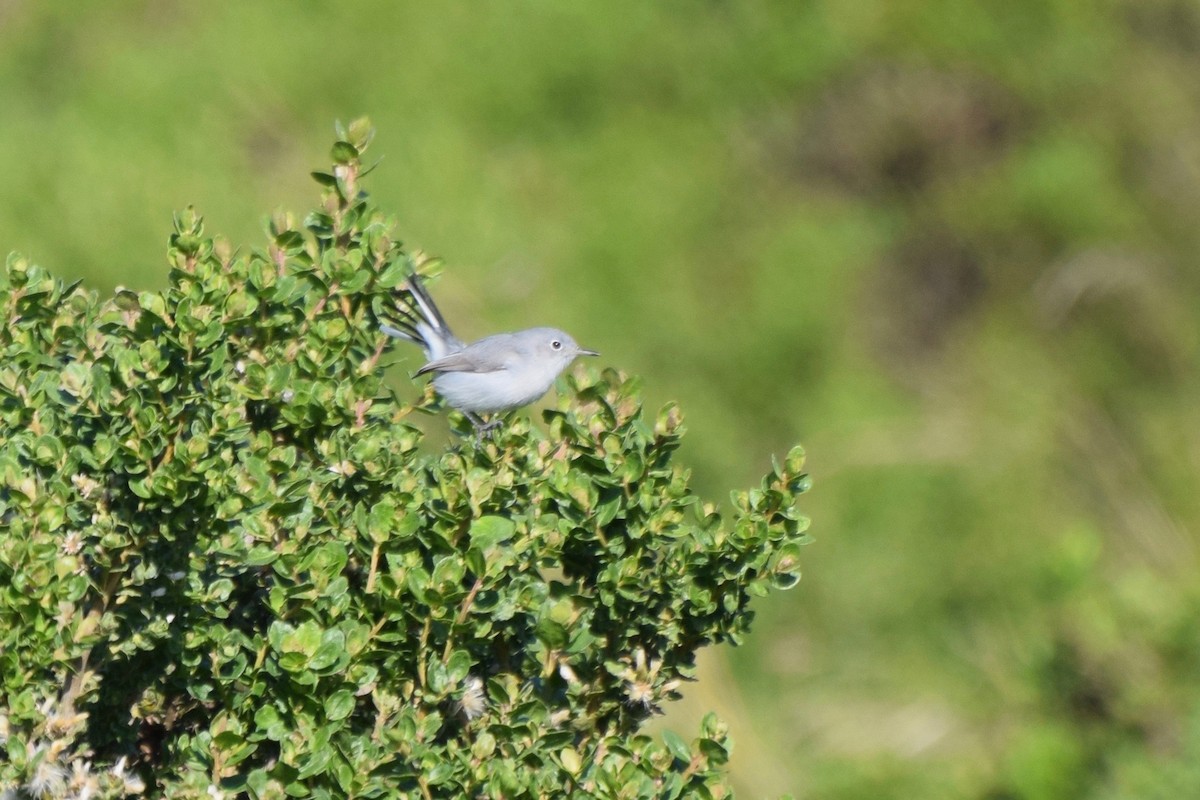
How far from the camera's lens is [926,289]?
13508 millimetres

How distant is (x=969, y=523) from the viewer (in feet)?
36.6

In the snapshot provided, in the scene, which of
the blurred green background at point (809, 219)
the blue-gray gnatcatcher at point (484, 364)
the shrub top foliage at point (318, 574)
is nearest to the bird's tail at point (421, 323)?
the blue-gray gnatcatcher at point (484, 364)

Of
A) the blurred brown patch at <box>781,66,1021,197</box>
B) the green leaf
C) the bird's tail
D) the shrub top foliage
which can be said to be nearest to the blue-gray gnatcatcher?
the bird's tail

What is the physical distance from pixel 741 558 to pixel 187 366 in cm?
93

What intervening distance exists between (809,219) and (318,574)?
37.4 ft

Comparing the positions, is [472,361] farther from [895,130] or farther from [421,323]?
[895,130]

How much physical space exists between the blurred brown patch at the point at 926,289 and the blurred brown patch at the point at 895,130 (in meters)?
0.60

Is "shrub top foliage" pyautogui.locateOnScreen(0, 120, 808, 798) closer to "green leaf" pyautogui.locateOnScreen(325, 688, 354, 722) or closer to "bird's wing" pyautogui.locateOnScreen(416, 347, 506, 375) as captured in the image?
"green leaf" pyautogui.locateOnScreen(325, 688, 354, 722)

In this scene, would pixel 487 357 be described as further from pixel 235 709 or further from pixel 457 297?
pixel 457 297

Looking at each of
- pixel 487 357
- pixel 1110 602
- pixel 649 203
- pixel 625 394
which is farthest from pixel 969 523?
pixel 625 394

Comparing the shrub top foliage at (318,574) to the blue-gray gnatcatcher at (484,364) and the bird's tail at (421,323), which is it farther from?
the blue-gray gnatcatcher at (484,364)

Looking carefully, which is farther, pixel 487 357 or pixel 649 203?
pixel 649 203

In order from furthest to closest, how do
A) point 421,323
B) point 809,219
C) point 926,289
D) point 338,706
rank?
point 926,289 → point 809,219 → point 421,323 → point 338,706

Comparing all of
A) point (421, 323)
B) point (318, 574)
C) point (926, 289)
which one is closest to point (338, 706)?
point (318, 574)
